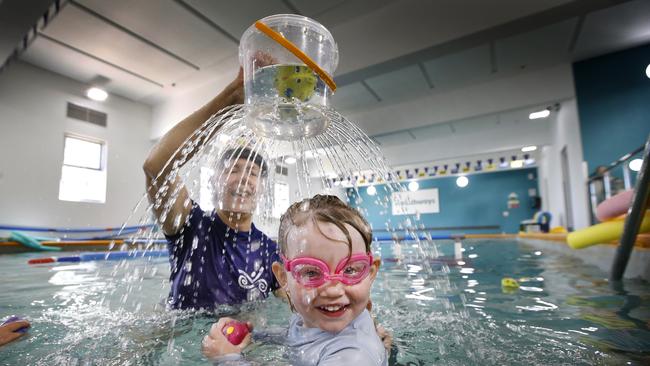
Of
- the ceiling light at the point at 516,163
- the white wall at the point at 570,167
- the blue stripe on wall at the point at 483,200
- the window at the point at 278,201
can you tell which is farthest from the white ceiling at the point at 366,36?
the blue stripe on wall at the point at 483,200

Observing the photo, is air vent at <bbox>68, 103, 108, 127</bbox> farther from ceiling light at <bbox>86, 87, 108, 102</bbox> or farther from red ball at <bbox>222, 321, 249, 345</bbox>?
red ball at <bbox>222, 321, 249, 345</bbox>

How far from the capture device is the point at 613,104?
7.32m

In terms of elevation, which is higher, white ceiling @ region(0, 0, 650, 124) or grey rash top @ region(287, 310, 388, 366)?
white ceiling @ region(0, 0, 650, 124)

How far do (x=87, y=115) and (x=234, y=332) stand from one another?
1071cm

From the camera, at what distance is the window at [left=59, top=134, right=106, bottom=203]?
9.20 m

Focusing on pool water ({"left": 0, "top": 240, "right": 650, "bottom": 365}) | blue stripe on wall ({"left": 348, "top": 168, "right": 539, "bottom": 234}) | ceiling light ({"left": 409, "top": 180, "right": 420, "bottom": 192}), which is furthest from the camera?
ceiling light ({"left": 409, "top": 180, "right": 420, "bottom": 192})

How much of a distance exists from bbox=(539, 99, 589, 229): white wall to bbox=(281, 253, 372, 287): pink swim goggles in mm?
8642

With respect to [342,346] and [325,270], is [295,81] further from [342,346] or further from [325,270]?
[342,346]

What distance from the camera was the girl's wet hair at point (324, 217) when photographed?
42.9 inches

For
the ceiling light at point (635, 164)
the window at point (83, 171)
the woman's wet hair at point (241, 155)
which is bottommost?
the woman's wet hair at point (241, 155)

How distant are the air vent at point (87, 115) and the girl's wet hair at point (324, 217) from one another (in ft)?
34.9

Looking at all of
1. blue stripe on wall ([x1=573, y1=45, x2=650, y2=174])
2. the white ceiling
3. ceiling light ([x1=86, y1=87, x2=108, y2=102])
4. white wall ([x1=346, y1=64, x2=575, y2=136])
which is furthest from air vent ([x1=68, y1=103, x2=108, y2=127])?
blue stripe on wall ([x1=573, y1=45, x2=650, y2=174])

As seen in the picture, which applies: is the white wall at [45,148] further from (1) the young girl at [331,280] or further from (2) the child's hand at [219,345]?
(1) the young girl at [331,280]

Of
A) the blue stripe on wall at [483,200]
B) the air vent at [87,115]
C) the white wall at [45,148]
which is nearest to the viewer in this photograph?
the white wall at [45,148]
